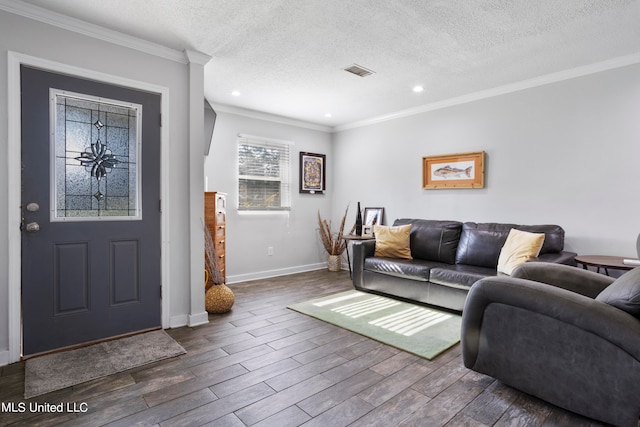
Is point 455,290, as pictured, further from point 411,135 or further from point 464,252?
point 411,135

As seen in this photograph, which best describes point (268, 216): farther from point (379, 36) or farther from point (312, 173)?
point (379, 36)

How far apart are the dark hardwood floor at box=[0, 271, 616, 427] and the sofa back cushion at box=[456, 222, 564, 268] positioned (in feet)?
4.77

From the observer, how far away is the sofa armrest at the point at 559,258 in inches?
118

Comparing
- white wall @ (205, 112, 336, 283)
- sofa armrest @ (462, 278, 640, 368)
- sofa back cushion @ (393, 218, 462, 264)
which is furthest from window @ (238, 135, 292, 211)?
sofa armrest @ (462, 278, 640, 368)

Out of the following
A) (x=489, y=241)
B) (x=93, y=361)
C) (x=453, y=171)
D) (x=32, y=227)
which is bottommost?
(x=93, y=361)

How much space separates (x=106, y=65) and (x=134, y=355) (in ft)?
7.48

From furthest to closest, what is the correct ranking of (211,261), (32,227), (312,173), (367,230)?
(312,173) < (367,230) < (211,261) < (32,227)

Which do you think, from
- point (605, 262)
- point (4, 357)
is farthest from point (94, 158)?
point (605, 262)

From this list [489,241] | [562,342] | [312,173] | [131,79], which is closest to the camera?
[562,342]

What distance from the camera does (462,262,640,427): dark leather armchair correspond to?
62.9 inches

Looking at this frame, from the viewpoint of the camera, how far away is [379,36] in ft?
8.98

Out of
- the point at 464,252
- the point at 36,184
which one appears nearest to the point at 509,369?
the point at 464,252

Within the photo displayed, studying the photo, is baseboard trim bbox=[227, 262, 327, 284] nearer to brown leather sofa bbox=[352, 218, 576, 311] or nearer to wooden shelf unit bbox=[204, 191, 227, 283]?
wooden shelf unit bbox=[204, 191, 227, 283]

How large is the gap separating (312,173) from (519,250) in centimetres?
339
